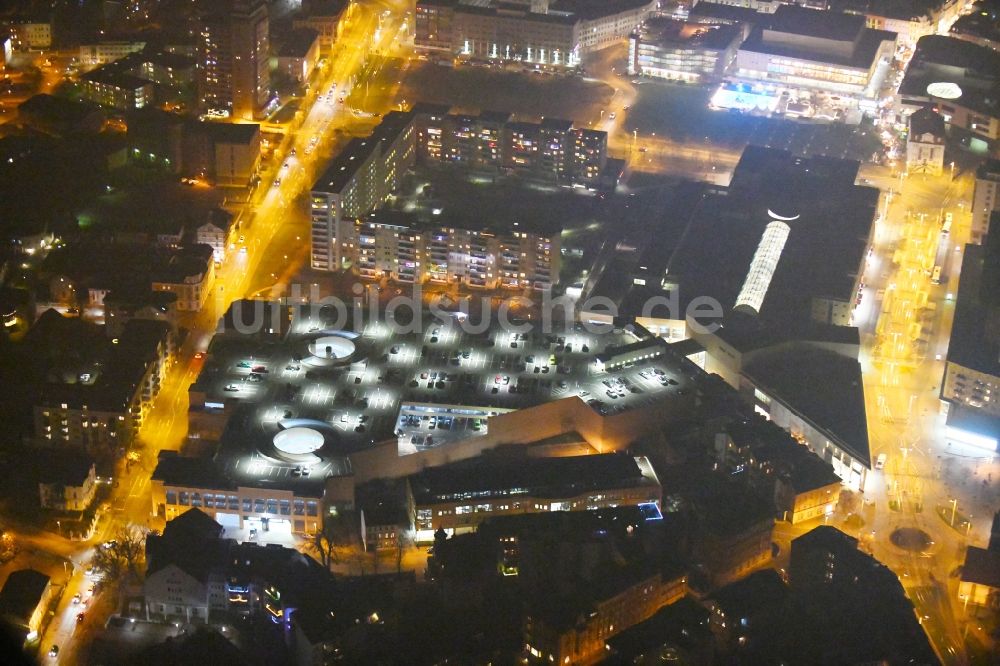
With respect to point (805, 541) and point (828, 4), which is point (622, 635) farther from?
point (828, 4)

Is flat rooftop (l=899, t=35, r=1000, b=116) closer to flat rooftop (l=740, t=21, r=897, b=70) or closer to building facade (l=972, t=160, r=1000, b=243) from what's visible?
flat rooftop (l=740, t=21, r=897, b=70)

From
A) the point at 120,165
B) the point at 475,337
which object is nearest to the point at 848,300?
the point at 475,337

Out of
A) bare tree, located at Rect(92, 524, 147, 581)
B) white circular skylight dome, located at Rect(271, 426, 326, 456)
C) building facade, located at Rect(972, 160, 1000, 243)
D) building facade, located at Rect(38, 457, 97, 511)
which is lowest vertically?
bare tree, located at Rect(92, 524, 147, 581)

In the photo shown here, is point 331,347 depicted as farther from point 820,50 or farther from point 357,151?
point 820,50

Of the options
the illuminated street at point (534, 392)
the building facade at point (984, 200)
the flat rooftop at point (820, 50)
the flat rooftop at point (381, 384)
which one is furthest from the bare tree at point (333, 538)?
the flat rooftop at point (820, 50)

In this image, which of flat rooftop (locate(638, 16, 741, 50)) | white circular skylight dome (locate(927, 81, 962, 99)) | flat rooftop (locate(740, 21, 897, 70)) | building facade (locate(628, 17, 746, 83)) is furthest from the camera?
flat rooftop (locate(638, 16, 741, 50))

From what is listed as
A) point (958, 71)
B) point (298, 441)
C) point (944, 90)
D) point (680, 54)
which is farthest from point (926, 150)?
point (298, 441)

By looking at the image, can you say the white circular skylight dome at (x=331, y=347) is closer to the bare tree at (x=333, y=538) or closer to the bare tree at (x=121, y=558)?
the bare tree at (x=333, y=538)

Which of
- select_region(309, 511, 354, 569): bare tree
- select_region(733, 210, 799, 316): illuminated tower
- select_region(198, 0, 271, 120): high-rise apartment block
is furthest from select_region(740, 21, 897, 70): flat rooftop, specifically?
select_region(309, 511, 354, 569): bare tree
